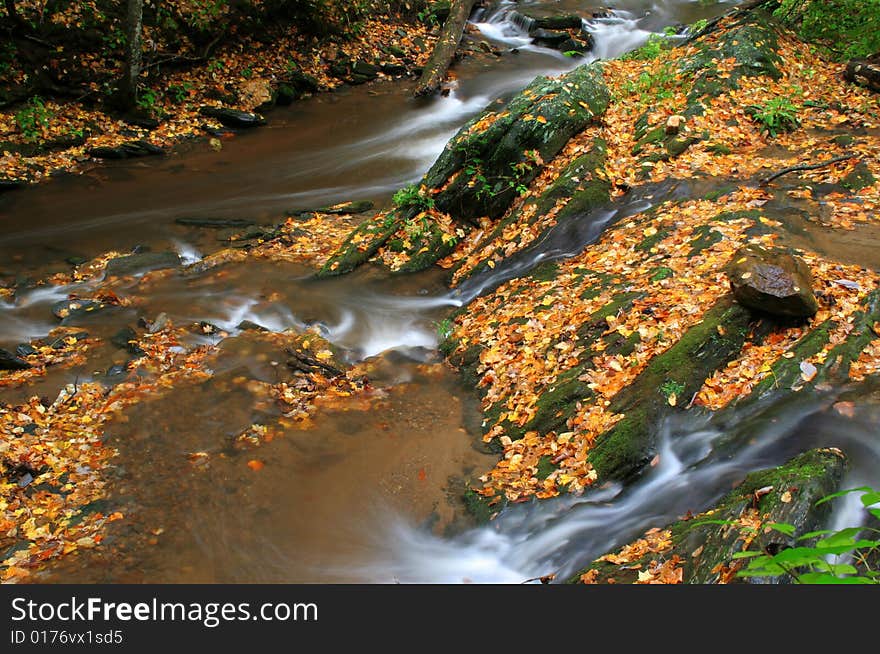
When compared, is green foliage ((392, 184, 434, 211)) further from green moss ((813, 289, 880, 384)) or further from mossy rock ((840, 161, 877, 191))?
green moss ((813, 289, 880, 384))

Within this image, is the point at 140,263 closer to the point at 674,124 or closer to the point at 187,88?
the point at 187,88

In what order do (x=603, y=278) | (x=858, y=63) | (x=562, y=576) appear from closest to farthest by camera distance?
(x=562, y=576) < (x=603, y=278) < (x=858, y=63)

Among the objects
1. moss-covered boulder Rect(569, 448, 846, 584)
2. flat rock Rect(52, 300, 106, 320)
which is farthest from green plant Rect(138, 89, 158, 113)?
moss-covered boulder Rect(569, 448, 846, 584)

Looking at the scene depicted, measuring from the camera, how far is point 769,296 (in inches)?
193

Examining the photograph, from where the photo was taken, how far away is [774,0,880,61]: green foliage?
33.8 ft

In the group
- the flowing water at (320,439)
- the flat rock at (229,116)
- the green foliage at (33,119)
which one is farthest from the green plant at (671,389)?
the green foliage at (33,119)

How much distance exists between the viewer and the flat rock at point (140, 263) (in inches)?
367

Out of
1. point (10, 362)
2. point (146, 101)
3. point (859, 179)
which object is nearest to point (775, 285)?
point (859, 179)

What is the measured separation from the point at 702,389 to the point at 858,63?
819cm

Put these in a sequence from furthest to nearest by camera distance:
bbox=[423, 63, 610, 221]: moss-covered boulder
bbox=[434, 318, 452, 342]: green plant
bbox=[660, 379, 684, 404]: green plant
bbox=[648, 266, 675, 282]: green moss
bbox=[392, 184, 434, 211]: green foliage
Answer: bbox=[392, 184, 434, 211]: green foliage
bbox=[423, 63, 610, 221]: moss-covered boulder
bbox=[434, 318, 452, 342]: green plant
bbox=[648, 266, 675, 282]: green moss
bbox=[660, 379, 684, 404]: green plant

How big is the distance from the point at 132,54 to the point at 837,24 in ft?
45.8

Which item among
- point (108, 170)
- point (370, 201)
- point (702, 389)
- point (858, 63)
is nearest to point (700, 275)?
point (702, 389)

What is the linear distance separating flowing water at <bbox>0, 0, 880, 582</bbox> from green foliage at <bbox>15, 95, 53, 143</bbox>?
61.3 inches
